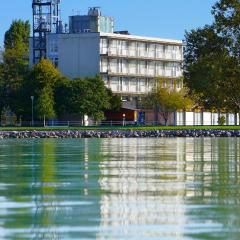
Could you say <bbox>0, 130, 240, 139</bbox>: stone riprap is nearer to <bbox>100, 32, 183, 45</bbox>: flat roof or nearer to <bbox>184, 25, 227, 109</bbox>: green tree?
<bbox>184, 25, 227, 109</bbox>: green tree

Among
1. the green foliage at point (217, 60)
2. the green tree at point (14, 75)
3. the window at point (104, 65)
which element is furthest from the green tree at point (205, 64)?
the window at point (104, 65)

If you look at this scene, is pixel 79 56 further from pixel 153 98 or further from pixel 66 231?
pixel 66 231

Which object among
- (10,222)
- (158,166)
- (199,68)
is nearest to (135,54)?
(199,68)

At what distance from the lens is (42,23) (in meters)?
144

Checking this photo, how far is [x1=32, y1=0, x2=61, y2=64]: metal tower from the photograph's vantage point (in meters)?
140

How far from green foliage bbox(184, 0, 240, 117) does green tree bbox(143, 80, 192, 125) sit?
2050 inches

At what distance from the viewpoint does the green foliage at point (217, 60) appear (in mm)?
75188

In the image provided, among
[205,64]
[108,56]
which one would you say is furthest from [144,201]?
[108,56]

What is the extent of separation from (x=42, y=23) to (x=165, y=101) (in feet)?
80.2

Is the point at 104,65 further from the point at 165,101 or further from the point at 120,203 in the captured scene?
the point at 120,203

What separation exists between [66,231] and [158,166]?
475 inches

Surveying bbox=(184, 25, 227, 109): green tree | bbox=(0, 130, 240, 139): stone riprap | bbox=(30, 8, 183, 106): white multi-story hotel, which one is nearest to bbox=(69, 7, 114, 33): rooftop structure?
bbox=(30, 8, 183, 106): white multi-story hotel

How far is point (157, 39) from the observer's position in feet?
489

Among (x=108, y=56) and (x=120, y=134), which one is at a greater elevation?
(x=108, y=56)
